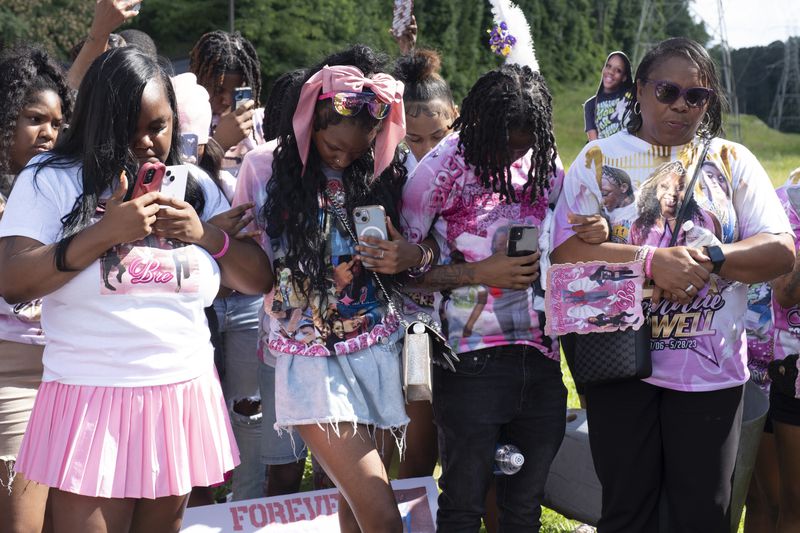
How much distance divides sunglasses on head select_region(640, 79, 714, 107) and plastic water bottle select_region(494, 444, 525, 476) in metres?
1.38

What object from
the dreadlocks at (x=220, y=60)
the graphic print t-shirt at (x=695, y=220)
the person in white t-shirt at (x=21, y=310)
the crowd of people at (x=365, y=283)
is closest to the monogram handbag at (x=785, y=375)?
the crowd of people at (x=365, y=283)

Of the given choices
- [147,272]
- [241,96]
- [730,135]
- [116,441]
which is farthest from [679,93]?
[730,135]

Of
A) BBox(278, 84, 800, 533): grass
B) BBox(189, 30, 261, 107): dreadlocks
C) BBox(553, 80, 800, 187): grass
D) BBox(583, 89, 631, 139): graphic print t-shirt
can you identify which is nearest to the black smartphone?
BBox(583, 89, 631, 139): graphic print t-shirt

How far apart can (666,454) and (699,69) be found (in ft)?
4.50

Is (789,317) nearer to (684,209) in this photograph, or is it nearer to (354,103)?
(684,209)

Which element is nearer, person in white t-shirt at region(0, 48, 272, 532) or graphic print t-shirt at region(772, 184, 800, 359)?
person in white t-shirt at region(0, 48, 272, 532)

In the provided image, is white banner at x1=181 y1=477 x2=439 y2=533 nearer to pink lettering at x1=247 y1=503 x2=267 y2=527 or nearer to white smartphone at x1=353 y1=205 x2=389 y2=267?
pink lettering at x1=247 y1=503 x2=267 y2=527

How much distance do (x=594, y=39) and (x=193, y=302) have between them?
38.7 meters

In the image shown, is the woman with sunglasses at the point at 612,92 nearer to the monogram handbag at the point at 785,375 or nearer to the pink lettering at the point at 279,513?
the monogram handbag at the point at 785,375

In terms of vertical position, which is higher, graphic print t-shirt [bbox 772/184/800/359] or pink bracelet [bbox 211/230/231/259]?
pink bracelet [bbox 211/230/231/259]

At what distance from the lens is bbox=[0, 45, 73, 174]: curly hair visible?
11.5 ft

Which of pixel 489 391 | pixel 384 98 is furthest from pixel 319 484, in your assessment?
pixel 384 98

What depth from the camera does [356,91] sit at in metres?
3.20

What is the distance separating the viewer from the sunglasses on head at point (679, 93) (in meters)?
3.24
